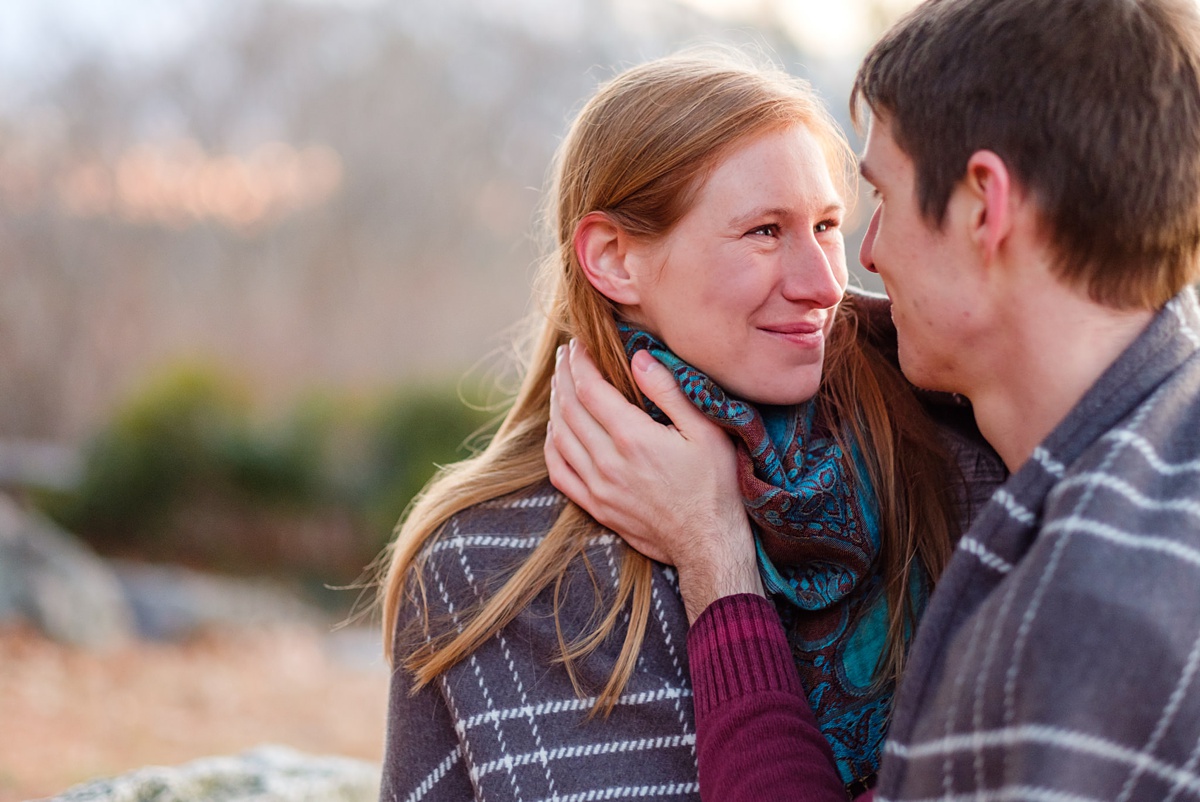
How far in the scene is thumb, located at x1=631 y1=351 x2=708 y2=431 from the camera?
1958mm

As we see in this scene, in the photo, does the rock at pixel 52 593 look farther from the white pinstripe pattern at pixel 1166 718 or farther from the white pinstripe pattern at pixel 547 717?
the white pinstripe pattern at pixel 1166 718

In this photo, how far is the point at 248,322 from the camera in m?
11.9

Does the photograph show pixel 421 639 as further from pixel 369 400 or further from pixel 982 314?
pixel 369 400

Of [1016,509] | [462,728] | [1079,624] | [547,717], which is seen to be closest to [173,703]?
[462,728]

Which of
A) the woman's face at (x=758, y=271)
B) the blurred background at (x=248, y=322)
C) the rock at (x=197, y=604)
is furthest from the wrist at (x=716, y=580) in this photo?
the rock at (x=197, y=604)

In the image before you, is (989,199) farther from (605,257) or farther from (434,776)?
(434,776)

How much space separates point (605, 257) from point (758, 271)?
32cm

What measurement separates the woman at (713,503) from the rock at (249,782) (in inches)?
28.6

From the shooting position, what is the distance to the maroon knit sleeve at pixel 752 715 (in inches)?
61.3

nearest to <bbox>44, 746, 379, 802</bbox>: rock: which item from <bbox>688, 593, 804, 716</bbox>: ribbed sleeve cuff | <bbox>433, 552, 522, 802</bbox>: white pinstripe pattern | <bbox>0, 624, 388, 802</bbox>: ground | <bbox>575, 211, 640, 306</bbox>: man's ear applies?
<bbox>433, 552, 522, 802</bbox>: white pinstripe pattern

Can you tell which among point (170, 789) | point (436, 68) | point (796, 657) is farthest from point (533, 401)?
point (436, 68)

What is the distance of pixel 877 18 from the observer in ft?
23.8

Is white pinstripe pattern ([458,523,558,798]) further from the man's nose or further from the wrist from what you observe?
the man's nose

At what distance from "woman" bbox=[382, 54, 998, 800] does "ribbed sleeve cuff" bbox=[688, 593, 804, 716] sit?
115mm
